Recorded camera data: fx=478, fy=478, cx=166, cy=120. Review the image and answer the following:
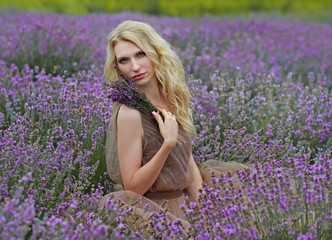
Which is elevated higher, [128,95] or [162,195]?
[128,95]

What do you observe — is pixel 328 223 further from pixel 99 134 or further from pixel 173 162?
pixel 99 134

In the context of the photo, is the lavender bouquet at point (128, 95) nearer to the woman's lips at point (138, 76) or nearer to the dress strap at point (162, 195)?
the woman's lips at point (138, 76)

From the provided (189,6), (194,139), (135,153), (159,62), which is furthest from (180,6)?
(135,153)

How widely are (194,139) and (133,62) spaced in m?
0.87

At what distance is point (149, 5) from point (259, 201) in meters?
11.7

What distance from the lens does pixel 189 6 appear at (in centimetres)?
1354

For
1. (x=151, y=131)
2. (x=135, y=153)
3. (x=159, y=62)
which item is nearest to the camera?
(x=135, y=153)

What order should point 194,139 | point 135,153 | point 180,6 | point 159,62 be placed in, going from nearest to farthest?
point 135,153, point 159,62, point 194,139, point 180,6

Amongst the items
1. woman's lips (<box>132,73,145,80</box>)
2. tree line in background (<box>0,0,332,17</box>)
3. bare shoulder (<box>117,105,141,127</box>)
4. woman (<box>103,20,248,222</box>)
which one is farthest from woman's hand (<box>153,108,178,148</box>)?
tree line in background (<box>0,0,332,17</box>)

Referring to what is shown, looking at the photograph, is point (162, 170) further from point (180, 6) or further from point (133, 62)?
point (180, 6)

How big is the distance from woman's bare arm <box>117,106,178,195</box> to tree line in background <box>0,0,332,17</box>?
361 inches

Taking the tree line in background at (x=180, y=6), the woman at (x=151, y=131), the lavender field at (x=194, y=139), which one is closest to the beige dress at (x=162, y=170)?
the woman at (x=151, y=131)

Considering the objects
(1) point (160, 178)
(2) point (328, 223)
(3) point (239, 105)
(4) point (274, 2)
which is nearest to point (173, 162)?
(1) point (160, 178)

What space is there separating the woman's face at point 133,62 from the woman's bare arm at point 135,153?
224 mm
